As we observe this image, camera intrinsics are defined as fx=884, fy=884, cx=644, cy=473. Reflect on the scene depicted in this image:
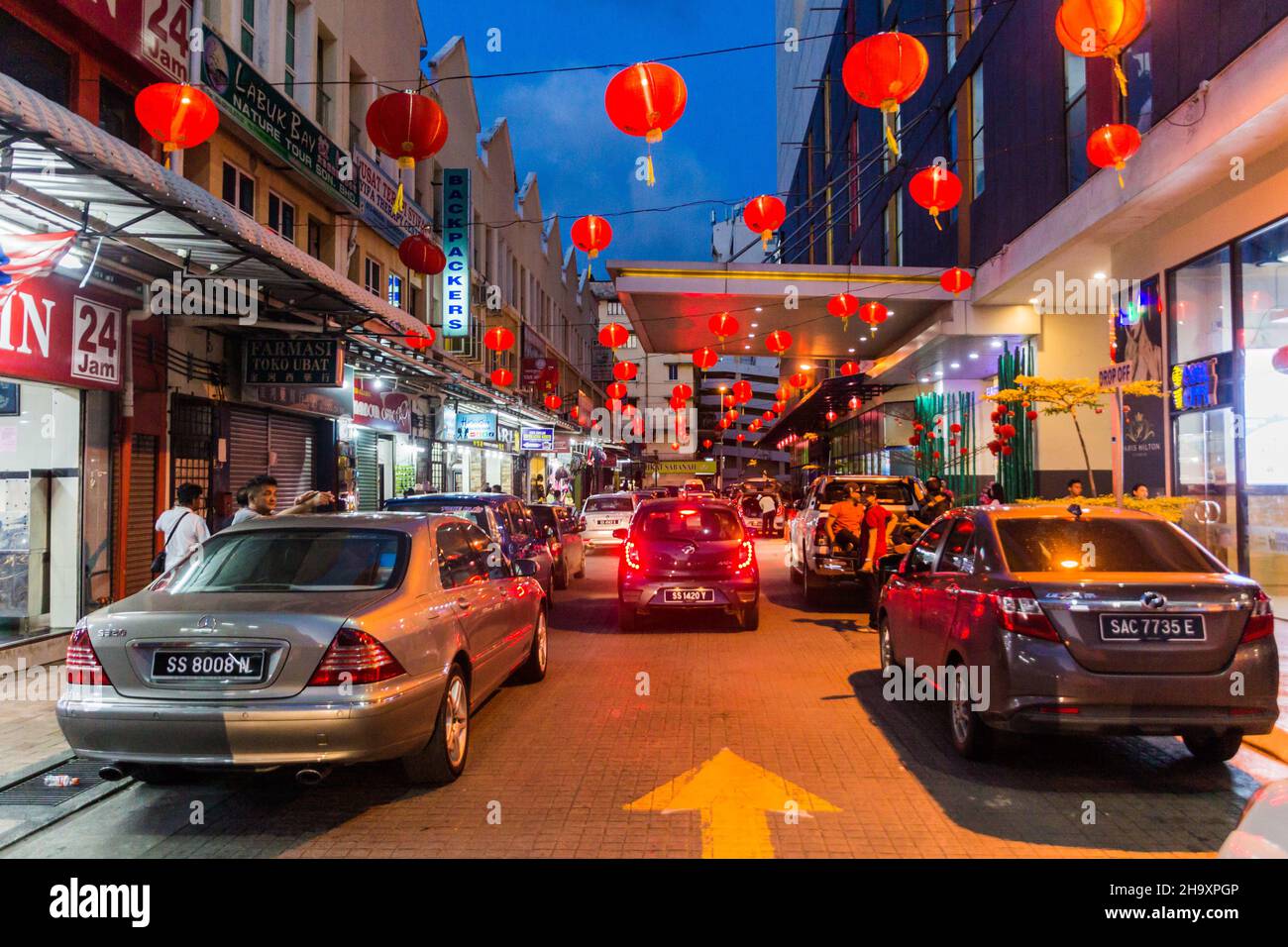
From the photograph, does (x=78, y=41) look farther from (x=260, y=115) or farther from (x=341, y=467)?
(x=341, y=467)

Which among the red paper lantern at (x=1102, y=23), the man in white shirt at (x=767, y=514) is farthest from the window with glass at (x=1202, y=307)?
the man in white shirt at (x=767, y=514)

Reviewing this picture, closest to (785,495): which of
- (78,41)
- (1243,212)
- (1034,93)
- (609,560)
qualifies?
(609,560)

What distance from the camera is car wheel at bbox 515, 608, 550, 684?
8023 millimetres

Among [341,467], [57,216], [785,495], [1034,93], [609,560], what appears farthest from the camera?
[785,495]

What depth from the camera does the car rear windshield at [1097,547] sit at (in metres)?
5.53

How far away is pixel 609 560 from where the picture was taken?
911 inches

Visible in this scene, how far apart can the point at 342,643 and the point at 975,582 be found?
3823mm

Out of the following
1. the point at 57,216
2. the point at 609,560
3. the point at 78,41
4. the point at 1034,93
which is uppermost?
the point at 1034,93

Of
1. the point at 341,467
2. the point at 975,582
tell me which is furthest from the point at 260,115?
the point at 975,582

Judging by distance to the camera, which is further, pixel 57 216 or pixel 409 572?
pixel 57 216

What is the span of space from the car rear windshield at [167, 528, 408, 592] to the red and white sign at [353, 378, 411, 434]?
12153mm

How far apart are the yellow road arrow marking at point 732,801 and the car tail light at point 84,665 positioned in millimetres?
2880
